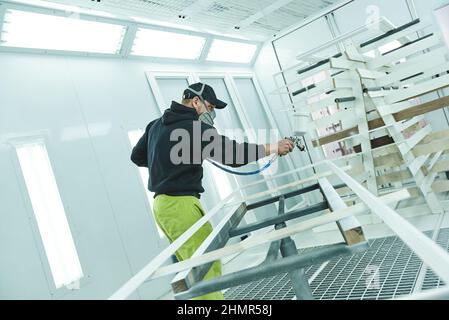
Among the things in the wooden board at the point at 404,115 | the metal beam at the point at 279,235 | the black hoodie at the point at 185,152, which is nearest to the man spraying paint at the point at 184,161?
the black hoodie at the point at 185,152

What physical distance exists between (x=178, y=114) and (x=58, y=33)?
165 cm

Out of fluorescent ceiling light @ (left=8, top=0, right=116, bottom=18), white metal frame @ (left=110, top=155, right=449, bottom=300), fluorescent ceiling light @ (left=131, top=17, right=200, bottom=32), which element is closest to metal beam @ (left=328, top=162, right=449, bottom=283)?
white metal frame @ (left=110, top=155, right=449, bottom=300)

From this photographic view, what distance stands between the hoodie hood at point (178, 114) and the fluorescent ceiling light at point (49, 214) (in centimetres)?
115

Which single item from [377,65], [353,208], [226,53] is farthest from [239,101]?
[353,208]

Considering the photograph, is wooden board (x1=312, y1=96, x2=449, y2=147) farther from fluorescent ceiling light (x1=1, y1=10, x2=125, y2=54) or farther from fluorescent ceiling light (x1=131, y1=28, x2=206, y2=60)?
fluorescent ceiling light (x1=1, y1=10, x2=125, y2=54)

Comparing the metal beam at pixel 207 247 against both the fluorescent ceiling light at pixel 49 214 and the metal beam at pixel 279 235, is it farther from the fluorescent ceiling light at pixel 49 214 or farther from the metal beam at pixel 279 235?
the fluorescent ceiling light at pixel 49 214

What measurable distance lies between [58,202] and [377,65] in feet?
9.48

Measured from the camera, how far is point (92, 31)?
3.23 metres

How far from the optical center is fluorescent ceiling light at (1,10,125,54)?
269 centimetres

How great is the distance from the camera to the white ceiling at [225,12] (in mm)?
3258

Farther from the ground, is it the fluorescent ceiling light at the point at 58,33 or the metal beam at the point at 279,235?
the fluorescent ceiling light at the point at 58,33

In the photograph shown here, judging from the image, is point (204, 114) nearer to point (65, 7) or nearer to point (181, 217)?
point (181, 217)
